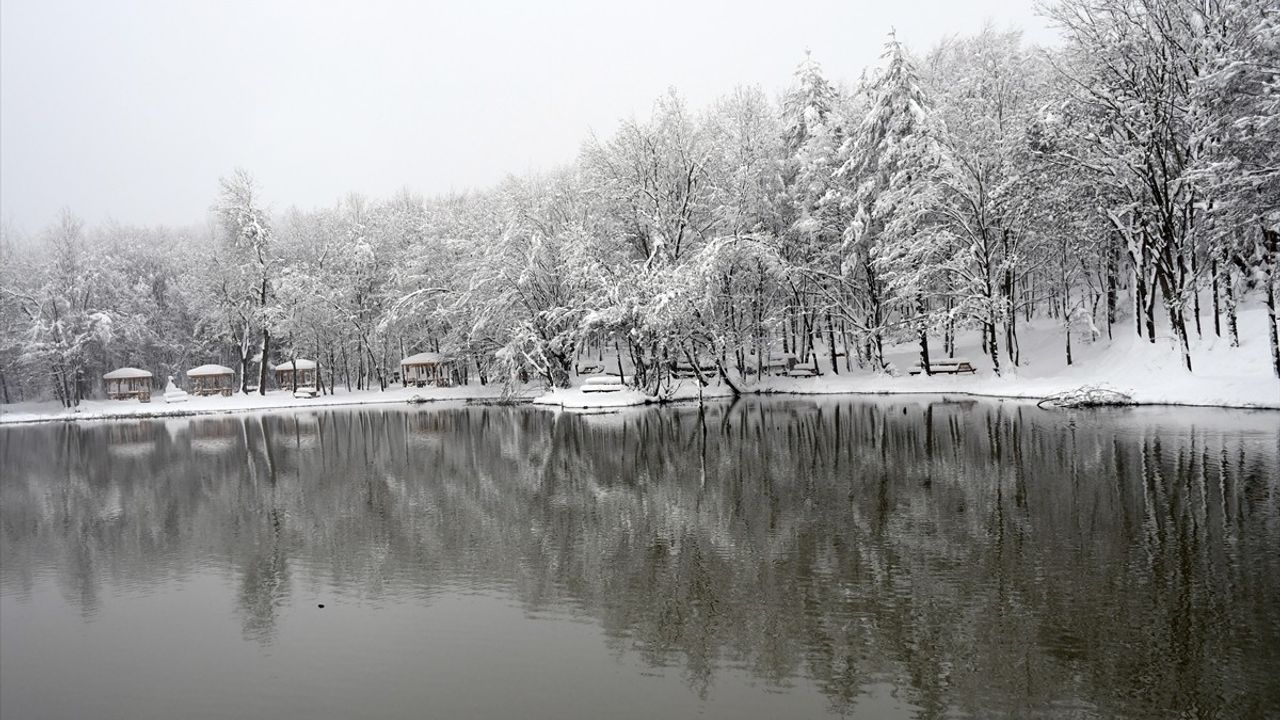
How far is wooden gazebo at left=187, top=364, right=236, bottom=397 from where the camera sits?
216ft

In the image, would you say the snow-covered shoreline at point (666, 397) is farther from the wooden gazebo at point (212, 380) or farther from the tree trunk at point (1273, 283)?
the wooden gazebo at point (212, 380)

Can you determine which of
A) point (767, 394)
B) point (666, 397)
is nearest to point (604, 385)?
point (666, 397)

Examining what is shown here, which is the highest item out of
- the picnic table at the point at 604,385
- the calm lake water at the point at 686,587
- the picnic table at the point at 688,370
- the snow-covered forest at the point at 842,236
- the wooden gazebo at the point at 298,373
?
the snow-covered forest at the point at 842,236

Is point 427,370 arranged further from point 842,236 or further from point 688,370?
point 842,236

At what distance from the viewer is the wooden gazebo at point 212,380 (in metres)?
65.8

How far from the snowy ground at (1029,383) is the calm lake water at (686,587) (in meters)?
7.02

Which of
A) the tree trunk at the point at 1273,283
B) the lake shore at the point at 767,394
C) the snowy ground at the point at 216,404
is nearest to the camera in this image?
the tree trunk at the point at 1273,283

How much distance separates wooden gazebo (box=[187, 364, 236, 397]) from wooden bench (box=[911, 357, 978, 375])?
186 ft

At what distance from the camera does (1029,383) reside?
1379 inches

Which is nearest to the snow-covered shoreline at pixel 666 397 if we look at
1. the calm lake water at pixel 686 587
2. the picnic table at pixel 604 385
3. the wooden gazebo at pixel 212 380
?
the picnic table at pixel 604 385

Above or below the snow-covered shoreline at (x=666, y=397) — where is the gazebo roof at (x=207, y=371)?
above

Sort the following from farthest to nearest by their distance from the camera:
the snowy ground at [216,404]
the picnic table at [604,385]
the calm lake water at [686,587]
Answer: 1. the snowy ground at [216,404]
2. the picnic table at [604,385]
3. the calm lake water at [686,587]

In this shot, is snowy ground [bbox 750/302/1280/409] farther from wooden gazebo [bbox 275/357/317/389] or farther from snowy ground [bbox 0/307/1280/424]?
wooden gazebo [bbox 275/357/317/389]

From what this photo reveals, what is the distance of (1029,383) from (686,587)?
30.4 meters
